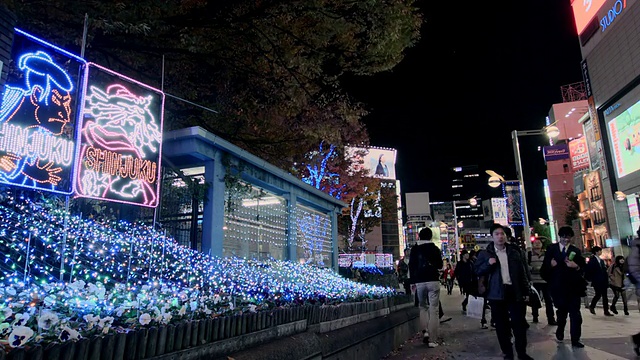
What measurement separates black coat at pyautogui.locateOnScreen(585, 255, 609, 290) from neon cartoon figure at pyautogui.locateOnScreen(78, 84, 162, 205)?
398 inches

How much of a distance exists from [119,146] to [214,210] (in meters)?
2.35

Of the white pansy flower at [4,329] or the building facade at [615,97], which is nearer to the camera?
the white pansy flower at [4,329]

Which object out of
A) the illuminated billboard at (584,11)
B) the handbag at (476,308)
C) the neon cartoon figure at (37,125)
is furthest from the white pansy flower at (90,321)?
the illuminated billboard at (584,11)

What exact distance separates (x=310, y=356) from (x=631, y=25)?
30136mm

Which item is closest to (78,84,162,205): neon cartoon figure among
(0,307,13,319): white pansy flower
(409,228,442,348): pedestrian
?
(0,307,13,319): white pansy flower

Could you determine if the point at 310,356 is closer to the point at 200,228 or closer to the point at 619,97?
the point at 200,228

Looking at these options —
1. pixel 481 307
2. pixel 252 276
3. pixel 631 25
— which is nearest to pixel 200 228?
pixel 252 276

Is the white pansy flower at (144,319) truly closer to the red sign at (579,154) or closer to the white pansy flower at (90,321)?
the white pansy flower at (90,321)

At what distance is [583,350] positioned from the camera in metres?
5.99

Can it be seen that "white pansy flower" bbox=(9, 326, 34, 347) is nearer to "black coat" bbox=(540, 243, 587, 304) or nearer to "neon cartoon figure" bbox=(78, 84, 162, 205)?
"neon cartoon figure" bbox=(78, 84, 162, 205)

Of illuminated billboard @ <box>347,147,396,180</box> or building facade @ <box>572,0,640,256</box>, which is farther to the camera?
illuminated billboard @ <box>347,147,396,180</box>

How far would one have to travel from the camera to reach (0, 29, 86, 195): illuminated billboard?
4984mm

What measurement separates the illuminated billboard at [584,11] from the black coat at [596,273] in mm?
27037

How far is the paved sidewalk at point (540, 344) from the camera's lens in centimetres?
585
